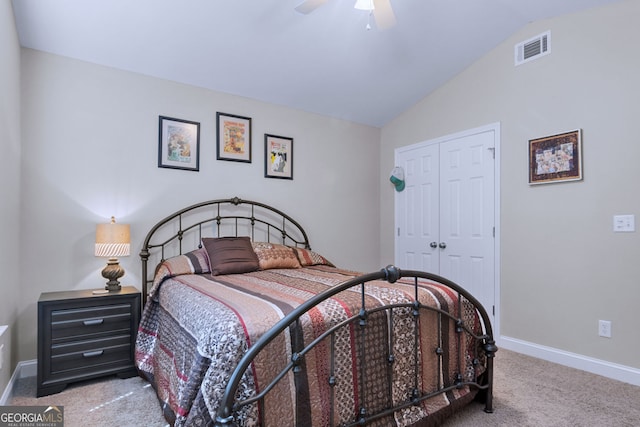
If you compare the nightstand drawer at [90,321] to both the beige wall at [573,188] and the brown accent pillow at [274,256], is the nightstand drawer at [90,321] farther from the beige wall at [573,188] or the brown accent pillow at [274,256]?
the beige wall at [573,188]

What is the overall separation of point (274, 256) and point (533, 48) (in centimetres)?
291

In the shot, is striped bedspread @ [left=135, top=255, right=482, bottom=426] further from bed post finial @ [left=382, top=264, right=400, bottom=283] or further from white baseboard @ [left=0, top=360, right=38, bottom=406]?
white baseboard @ [left=0, top=360, right=38, bottom=406]

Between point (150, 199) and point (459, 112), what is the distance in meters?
3.14

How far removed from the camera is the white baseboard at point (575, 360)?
253cm

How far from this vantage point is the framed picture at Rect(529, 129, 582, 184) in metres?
2.85

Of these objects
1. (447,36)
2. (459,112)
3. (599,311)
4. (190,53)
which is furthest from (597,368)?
(190,53)

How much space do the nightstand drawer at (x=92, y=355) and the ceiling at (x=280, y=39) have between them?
216 cm

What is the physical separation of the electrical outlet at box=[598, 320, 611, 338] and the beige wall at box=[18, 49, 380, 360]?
2.73 metres

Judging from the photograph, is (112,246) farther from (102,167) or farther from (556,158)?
(556,158)

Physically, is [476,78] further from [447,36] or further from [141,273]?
[141,273]

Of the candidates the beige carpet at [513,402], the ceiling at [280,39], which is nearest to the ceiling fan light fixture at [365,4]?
the ceiling at [280,39]

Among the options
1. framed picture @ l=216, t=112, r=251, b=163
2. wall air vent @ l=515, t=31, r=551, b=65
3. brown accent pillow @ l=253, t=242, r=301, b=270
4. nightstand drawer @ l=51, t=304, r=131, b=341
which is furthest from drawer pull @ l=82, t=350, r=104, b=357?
wall air vent @ l=515, t=31, r=551, b=65

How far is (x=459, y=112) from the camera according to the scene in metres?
3.75

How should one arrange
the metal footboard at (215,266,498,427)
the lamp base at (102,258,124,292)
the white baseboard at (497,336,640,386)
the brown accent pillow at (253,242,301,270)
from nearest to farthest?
1. the metal footboard at (215,266,498,427)
2. the white baseboard at (497,336,640,386)
3. the lamp base at (102,258,124,292)
4. the brown accent pillow at (253,242,301,270)
